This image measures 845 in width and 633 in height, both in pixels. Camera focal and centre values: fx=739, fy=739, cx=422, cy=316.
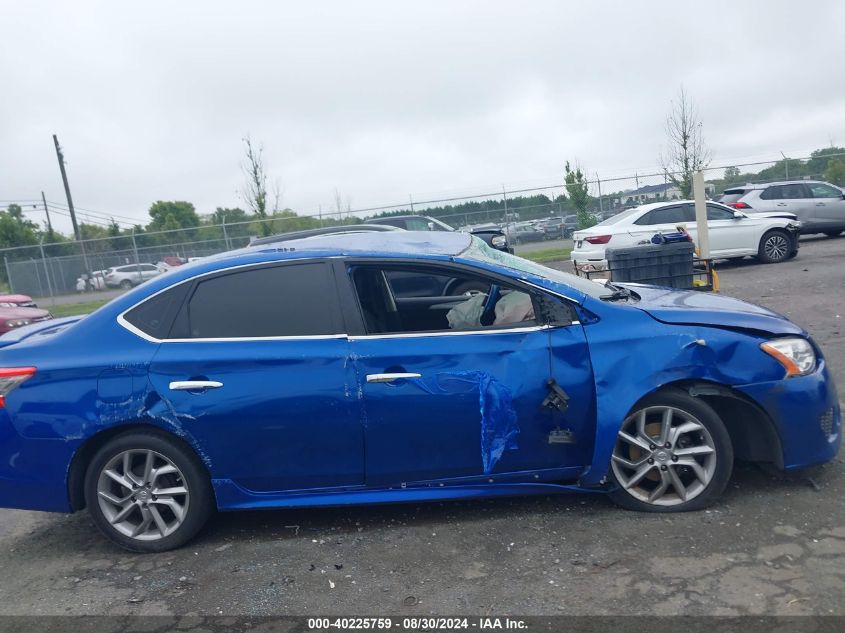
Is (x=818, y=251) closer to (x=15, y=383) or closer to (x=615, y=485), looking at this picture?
(x=615, y=485)

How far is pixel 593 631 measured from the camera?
10.1 ft

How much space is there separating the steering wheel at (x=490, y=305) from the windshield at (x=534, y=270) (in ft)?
0.53

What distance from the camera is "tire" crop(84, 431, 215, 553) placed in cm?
409

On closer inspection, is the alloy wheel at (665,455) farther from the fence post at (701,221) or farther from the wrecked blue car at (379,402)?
the fence post at (701,221)

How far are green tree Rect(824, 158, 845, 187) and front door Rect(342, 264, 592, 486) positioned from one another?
25932mm

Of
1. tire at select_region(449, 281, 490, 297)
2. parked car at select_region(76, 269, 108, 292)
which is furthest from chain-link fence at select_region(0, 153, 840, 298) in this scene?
tire at select_region(449, 281, 490, 297)

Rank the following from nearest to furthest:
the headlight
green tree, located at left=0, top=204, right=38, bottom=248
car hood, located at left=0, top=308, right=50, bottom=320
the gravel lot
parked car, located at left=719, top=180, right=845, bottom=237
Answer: the gravel lot
the headlight
car hood, located at left=0, top=308, right=50, bottom=320
parked car, located at left=719, top=180, right=845, bottom=237
green tree, located at left=0, top=204, right=38, bottom=248

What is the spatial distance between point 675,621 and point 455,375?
157cm

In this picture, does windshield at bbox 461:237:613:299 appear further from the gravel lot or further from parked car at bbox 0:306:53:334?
parked car at bbox 0:306:53:334

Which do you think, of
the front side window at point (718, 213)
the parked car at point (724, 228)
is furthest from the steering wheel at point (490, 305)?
the front side window at point (718, 213)

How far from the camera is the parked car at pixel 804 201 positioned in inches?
727

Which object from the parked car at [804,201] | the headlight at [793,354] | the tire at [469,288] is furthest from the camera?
the parked car at [804,201]

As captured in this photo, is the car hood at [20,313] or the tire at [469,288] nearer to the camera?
the tire at [469,288]

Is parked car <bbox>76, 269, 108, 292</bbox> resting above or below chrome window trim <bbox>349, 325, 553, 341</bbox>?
below
